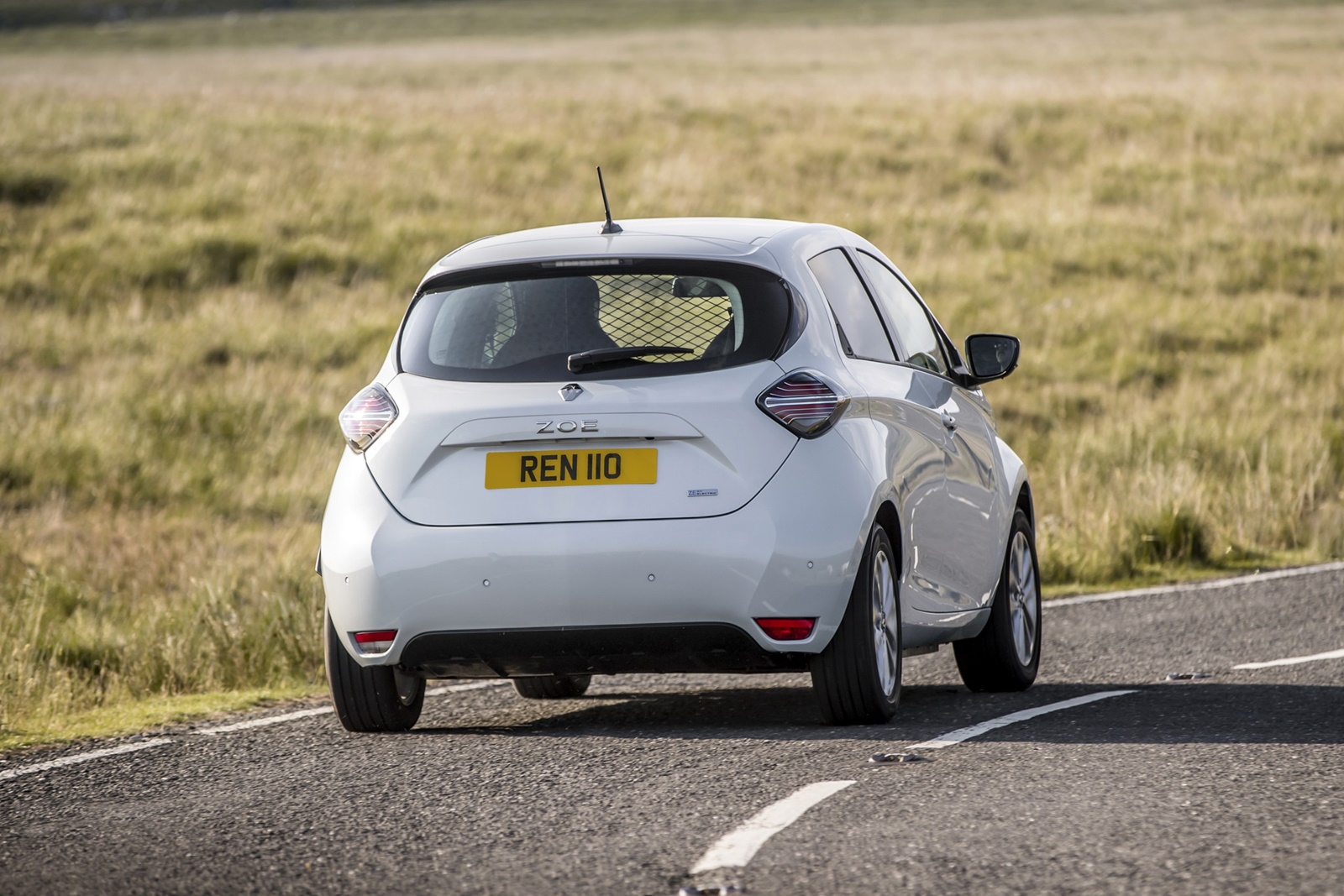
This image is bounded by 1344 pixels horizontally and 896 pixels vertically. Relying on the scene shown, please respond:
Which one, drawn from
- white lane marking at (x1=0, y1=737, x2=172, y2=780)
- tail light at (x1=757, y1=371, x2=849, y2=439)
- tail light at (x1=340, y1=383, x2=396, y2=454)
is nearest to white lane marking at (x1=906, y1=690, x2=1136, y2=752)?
tail light at (x1=757, y1=371, x2=849, y2=439)

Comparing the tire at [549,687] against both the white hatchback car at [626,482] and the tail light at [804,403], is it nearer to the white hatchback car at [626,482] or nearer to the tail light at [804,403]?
the white hatchback car at [626,482]

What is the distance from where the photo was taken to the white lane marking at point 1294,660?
8.92 m

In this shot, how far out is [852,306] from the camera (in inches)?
292

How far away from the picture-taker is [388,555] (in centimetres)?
661

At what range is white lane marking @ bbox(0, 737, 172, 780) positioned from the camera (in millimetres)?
6727

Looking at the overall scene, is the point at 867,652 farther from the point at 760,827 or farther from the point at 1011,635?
the point at 1011,635

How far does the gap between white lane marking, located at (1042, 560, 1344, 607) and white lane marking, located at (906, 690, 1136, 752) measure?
3.77 meters

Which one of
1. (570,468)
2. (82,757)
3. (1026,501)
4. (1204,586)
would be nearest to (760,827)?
(570,468)

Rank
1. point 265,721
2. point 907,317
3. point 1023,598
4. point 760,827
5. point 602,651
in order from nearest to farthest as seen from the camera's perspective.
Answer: point 760,827 < point 602,651 < point 265,721 < point 907,317 < point 1023,598

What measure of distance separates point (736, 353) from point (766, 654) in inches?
38.8

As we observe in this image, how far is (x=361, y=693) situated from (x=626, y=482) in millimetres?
1338

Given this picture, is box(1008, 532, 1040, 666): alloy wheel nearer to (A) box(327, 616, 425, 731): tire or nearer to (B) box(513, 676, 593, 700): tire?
(B) box(513, 676, 593, 700): tire

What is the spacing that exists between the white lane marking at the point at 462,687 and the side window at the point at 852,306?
2631 millimetres

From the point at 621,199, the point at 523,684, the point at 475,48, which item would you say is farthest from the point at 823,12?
the point at 523,684
